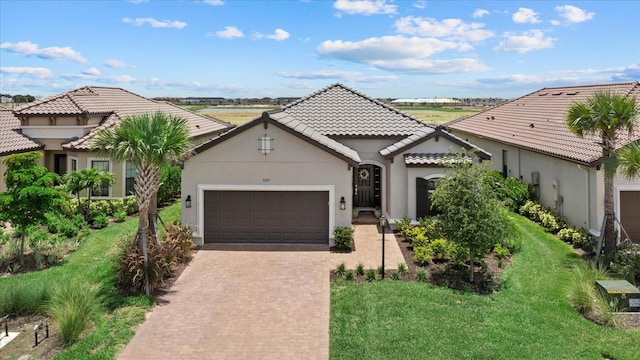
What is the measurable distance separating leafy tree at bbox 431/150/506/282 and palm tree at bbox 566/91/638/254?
3.90 metres

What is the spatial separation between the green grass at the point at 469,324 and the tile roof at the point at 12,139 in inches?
732

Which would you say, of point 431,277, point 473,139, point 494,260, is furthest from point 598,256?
point 473,139

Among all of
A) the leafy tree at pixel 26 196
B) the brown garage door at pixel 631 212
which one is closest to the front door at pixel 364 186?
the brown garage door at pixel 631 212

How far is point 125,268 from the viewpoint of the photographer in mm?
12703

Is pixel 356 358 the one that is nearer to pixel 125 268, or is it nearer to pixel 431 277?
pixel 431 277

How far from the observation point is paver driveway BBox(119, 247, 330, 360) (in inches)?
376

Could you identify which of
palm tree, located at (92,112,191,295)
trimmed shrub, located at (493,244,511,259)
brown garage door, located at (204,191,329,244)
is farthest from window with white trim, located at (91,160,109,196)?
trimmed shrub, located at (493,244,511,259)

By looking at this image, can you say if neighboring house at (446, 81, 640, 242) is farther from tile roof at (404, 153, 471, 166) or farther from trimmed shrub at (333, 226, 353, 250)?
trimmed shrub at (333, 226, 353, 250)

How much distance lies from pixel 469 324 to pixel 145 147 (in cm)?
953

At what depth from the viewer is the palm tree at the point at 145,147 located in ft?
41.3

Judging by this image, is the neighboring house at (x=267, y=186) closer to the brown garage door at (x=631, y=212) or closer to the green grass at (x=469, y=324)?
the green grass at (x=469, y=324)

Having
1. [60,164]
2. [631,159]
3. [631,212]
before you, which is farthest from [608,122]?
[60,164]

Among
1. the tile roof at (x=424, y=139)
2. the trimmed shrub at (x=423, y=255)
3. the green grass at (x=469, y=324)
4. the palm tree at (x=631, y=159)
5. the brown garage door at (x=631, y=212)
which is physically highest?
the tile roof at (x=424, y=139)

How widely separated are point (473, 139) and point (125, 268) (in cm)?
2726
